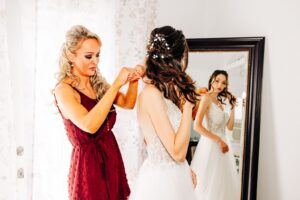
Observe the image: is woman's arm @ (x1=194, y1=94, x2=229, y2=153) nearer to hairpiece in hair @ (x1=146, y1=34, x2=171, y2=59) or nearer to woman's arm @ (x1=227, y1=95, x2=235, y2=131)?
woman's arm @ (x1=227, y1=95, x2=235, y2=131)

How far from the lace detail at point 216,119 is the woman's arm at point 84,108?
33.9 inches

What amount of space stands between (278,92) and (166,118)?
94cm

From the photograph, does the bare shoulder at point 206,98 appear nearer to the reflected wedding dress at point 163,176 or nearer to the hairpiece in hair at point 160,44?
the reflected wedding dress at point 163,176

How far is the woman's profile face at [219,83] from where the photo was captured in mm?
2020

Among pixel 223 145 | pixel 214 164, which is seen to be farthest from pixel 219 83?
pixel 214 164

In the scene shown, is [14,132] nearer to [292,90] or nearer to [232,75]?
[232,75]

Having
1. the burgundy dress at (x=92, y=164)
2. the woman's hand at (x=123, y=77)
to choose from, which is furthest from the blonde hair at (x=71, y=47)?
the woman's hand at (x=123, y=77)

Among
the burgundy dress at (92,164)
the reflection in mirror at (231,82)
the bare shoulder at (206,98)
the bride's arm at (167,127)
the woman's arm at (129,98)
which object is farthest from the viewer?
the bare shoulder at (206,98)

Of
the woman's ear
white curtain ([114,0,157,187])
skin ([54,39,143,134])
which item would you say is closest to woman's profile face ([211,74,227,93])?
white curtain ([114,0,157,187])

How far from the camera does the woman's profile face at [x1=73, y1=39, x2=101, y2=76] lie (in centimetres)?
146

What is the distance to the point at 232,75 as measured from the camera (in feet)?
6.53

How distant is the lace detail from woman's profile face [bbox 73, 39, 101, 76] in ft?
2.99

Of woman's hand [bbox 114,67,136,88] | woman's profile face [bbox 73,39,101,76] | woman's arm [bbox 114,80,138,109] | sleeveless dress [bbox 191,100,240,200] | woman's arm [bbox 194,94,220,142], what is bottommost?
sleeveless dress [bbox 191,100,240,200]

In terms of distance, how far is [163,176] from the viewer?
1.38m
